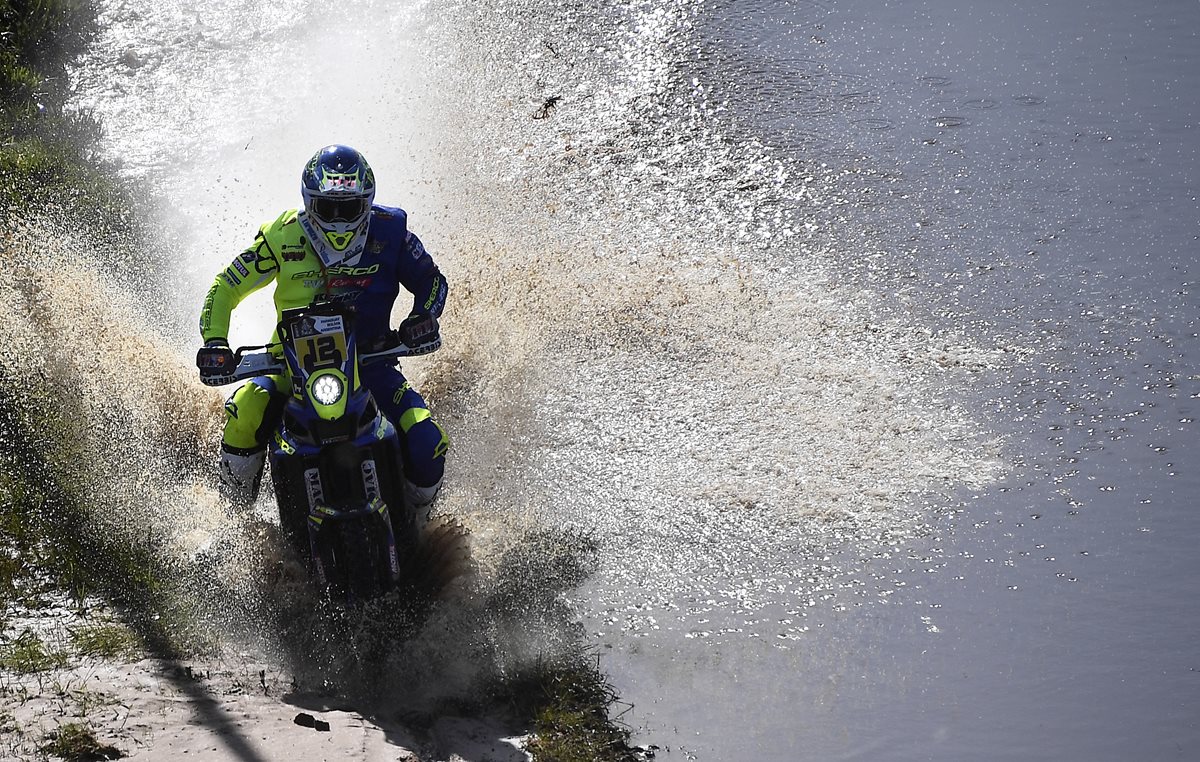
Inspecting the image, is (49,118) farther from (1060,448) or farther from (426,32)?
(1060,448)

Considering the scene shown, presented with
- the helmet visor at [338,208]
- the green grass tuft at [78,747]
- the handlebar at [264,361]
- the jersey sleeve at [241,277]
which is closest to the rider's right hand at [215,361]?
the handlebar at [264,361]

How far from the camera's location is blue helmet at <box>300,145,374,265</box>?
6074 millimetres

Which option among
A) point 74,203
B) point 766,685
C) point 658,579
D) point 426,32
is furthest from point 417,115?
point 766,685

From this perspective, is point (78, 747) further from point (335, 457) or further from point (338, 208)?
point (338, 208)

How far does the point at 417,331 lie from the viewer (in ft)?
20.7

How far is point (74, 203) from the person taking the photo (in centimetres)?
1155

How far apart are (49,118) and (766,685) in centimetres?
1056

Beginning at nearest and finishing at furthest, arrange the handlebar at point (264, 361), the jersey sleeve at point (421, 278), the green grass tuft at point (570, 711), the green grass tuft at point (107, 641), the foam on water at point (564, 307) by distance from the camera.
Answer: the green grass tuft at point (570, 711) → the green grass tuft at point (107, 641) → the handlebar at point (264, 361) → the jersey sleeve at point (421, 278) → the foam on water at point (564, 307)

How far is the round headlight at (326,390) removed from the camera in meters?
5.72

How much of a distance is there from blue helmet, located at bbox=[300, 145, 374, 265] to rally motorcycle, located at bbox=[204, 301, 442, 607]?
386mm

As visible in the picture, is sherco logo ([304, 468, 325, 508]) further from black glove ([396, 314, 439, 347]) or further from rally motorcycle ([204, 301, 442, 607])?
black glove ([396, 314, 439, 347])

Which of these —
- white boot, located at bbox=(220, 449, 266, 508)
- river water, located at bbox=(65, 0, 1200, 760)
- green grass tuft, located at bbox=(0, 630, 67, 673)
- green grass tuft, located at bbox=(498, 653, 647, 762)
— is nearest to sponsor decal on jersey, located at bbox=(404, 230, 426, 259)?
white boot, located at bbox=(220, 449, 266, 508)

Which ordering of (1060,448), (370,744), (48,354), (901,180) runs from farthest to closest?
(901,180), (48,354), (1060,448), (370,744)

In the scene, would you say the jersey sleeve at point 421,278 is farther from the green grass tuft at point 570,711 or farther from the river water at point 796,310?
the green grass tuft at point 570,711
